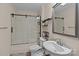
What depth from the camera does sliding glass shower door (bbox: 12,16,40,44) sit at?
136cm

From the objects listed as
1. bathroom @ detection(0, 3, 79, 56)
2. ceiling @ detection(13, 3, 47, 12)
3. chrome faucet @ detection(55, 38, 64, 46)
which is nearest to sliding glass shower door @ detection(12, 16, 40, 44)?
bathroom @ detection(0, 3, 79, 56)

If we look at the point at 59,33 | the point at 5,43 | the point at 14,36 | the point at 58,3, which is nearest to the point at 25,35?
the point at 14,36

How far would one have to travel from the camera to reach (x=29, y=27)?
1369mm

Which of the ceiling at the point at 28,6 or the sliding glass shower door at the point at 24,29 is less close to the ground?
the ceiling at the point at 28,6

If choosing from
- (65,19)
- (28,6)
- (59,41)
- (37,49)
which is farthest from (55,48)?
(28,6)

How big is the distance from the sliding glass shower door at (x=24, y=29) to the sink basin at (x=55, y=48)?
0.17m

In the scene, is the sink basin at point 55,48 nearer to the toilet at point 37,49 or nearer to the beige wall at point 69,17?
the toilet at point 37,49

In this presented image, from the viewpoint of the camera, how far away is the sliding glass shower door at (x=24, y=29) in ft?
4.46

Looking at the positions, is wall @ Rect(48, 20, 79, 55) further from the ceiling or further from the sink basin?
the ceiling

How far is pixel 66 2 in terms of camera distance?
123 centimetres

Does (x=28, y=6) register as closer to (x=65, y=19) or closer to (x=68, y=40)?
(x=65, y=19)

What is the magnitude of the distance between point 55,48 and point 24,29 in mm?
467

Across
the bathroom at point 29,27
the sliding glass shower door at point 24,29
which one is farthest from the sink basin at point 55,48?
the sliding glass shower door at point 24,29

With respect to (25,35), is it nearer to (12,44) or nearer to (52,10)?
(12,44)
